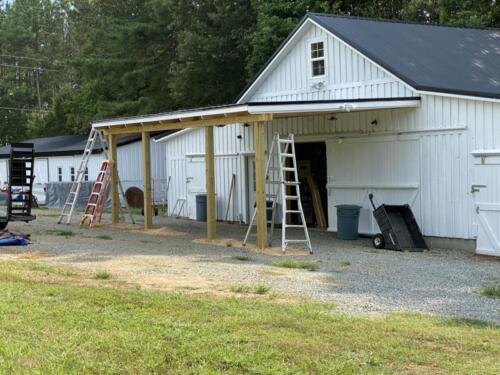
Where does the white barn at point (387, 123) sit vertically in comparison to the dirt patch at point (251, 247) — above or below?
above

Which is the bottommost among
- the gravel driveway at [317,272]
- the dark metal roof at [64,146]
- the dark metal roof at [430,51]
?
the gravel driveway at [317,272]

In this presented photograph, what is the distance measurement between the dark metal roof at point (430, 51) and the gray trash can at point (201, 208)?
671 cm

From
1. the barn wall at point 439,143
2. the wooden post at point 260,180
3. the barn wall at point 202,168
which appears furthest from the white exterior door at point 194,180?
the wooden post at point 260,180

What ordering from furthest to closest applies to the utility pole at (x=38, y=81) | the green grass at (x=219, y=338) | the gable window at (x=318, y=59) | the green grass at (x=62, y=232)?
the utility pole at (x=38, y=81) → the gable window at (x=318, y=59) → the green grass at (x=62, y=232) → the green grass at (x=219, y=338)

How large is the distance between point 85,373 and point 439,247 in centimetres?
1177

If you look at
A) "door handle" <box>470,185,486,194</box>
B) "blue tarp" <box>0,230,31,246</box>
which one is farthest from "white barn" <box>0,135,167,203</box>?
"door handle" <box>470,185,486,194</box>

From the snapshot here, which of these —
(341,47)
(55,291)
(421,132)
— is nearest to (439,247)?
(421,132)

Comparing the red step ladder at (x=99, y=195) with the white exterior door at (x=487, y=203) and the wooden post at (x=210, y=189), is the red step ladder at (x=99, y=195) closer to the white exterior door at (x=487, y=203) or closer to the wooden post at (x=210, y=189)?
the wooden post at (x=210, y=189)

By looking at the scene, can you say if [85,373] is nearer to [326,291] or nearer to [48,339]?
[48,339]

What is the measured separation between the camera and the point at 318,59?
19.7m

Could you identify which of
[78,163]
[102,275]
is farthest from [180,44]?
[102,275]

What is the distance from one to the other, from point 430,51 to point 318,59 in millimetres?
3044

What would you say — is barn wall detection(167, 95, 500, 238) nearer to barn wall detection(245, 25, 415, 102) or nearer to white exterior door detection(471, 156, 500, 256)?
white exterior door detection(471, 156, 500, 256)

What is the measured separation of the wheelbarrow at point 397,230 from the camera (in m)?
15.6
